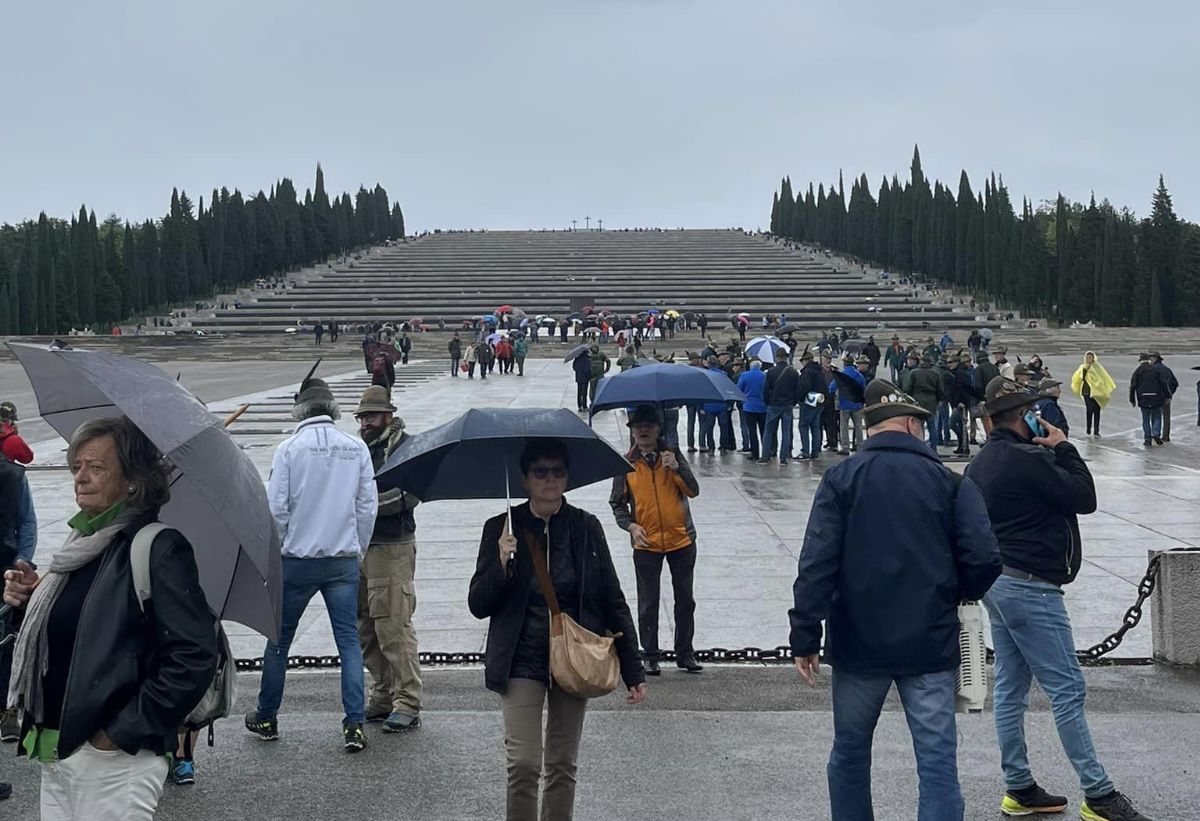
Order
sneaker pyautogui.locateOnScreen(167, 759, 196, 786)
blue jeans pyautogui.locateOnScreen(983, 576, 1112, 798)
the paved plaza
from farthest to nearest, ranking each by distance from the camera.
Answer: sneaker pyautogui.locateOnScreen(167, 759, 196, 786) < the paved plaza < blue jeans pyautogui.locateOnScreen(983, 576, 1112, 798)

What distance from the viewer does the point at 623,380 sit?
862 centimetres

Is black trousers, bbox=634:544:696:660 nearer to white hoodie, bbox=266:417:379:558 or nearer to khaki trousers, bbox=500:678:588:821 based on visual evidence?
white hoodie, bbox=266:417:379:558

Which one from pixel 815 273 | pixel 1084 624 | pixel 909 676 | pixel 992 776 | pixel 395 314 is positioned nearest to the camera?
pixel 909 676

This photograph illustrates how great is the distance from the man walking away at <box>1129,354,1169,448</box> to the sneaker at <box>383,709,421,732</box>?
16467 mm

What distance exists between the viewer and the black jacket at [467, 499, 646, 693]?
4.52 m

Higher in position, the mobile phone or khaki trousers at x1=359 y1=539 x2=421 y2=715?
the mobile phone

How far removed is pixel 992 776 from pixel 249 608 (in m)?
3.39

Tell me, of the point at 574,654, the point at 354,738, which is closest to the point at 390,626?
the point at 354,738

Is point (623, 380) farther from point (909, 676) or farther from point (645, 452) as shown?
point (909, 676)

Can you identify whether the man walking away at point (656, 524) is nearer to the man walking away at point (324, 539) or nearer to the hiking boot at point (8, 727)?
the man walking away at point (324, 539)

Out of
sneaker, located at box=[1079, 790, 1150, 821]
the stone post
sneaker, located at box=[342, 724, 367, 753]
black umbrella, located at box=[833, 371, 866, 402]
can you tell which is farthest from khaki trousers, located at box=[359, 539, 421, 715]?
black umbrella, located at box=[833, 371, 866, 402]

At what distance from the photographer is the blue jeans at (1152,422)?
20.2m

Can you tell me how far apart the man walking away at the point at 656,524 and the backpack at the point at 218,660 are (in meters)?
3.84

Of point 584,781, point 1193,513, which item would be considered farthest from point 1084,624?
point 1193,513
